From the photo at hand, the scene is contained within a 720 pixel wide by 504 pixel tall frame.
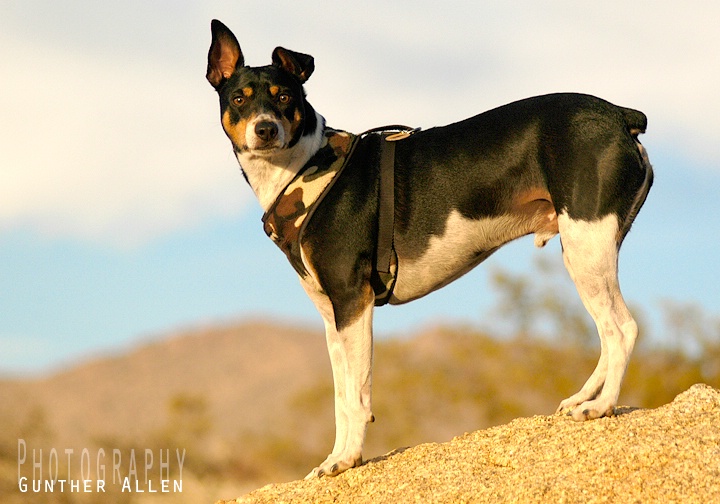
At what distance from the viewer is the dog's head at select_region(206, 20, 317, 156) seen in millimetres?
6230

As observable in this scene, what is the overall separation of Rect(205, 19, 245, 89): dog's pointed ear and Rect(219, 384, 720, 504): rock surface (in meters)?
3.00

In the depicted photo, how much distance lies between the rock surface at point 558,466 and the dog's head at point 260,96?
2.37 m

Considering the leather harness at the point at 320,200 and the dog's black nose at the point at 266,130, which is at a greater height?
the dog's black nose at the point at 266,130

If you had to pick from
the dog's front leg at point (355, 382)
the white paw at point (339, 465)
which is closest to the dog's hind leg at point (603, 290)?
the dog's front leg at point (355, 382)

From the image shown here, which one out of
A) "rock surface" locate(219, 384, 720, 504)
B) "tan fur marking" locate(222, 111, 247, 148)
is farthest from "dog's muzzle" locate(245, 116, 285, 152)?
"rock surface" locate(219, 384, 720, 504)

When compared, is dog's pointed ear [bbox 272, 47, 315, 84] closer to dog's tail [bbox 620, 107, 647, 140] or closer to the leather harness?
the leather harness

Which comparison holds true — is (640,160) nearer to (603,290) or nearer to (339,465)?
(603,290)

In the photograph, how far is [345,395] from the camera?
21.6ft

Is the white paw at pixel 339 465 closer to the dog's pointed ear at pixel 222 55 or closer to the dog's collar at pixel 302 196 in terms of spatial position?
the dog's collar at pixel 302 196

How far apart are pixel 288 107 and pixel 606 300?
256 cm

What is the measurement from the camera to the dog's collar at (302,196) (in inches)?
257

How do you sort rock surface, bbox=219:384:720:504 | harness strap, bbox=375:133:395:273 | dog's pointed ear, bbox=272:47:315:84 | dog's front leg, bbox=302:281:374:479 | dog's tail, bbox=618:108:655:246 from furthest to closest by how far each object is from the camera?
dog's pointed ear, bbox=272:47:315:84 < harness strap, bbox=375:133:395:273 < dog's tail, bbox=618:108:655:246 < dog's front leg, bbox=302:281:374:479 < rock surface, bbox=219:384:720:504

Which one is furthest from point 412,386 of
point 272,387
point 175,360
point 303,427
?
point 175,360

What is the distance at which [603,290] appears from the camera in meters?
6.25
